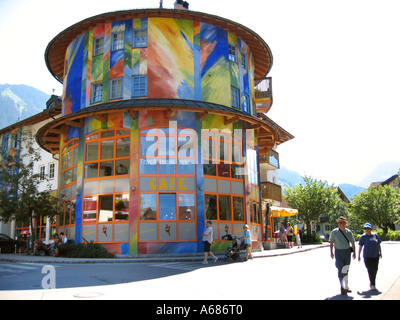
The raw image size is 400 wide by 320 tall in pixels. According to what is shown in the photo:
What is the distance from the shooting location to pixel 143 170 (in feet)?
70.1

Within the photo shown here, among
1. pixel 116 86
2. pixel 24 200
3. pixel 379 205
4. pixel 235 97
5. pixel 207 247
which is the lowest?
pixel 207 247

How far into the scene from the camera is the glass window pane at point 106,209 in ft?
70.6

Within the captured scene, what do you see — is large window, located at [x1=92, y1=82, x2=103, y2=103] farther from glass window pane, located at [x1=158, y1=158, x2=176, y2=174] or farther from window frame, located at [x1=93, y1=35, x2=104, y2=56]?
glass window pane, located at [x1=158, y1=158, x2=176, y2=174]

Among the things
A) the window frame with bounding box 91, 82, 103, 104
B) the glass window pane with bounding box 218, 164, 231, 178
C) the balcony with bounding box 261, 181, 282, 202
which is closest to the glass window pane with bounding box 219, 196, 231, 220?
the glass window pane with bounding box 218, 164, 231, 178

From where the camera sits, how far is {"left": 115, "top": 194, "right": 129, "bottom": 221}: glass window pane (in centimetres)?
2116

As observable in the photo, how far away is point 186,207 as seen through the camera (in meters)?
21.3

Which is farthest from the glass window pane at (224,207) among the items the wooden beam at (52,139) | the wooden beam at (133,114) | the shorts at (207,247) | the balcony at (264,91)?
the wooden beam at (52,139)

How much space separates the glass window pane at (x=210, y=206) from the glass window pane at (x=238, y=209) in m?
1.43

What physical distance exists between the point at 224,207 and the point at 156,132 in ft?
18.3

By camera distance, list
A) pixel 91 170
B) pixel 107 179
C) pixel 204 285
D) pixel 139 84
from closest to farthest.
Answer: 1. pixel 204 285
2. pixel 107 179
3. pixel 91 170
4. pixel 139 84

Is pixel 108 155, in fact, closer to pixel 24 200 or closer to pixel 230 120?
pixel 24 200

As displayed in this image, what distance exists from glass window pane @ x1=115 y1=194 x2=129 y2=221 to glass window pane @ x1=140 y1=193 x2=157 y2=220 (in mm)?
845

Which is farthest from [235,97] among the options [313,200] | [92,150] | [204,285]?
[313,200]
